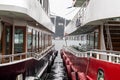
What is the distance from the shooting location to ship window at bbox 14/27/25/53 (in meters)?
12.6

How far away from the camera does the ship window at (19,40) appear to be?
12550 mm

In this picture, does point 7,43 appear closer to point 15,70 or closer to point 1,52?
point 1,52

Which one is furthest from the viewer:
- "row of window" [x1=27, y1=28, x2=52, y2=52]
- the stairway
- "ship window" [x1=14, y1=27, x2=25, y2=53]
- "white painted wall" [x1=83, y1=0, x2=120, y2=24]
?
"row of window" [x1=27, y1=28, x2=52, y2=52]

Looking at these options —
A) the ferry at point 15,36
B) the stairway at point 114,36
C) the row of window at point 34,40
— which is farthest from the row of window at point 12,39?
the stairway at point 114,36

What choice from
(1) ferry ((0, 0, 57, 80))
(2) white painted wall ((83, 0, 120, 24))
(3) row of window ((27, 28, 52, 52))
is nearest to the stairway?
(2) white painted wall ((83, 0, 120, 24))

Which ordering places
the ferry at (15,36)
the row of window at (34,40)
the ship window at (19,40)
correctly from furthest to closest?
the row of window at (34,40) → the ship window at (19,40) → the ferry at (15,36)

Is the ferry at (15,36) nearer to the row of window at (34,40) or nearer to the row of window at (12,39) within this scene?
the row of window at (12,39)

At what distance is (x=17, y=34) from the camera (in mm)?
12656

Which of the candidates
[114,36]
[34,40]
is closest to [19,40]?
[114,36]

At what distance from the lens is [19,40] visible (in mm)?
12750

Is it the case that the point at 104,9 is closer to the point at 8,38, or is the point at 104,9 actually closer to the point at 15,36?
the point at 8,38

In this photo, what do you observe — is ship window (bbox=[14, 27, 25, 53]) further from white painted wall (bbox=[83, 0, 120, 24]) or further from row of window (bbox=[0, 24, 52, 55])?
white painted wall (bbox=[83, 0, 120, 24])

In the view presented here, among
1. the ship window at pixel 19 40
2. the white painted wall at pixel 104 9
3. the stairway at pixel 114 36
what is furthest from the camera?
the ship window at pixel 19 40

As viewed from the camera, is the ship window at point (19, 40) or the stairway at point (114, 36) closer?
the stairway at point (114, 36)
